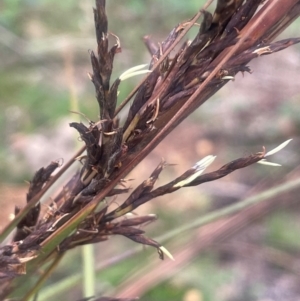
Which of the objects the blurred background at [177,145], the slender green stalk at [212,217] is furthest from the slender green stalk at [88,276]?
the blurred background at [177,145]

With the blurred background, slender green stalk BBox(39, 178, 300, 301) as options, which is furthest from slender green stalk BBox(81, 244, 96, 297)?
the blurred background

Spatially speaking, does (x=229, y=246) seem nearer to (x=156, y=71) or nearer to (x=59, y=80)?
(x=59, y=80)

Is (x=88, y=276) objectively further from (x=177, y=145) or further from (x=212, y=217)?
(x=177, y=145)

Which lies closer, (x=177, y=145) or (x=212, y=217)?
(x=212, y=217)

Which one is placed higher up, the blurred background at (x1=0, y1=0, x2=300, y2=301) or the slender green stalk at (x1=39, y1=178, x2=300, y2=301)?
the blurred background at (x1=0, y1=0, x2=300, y2=301)

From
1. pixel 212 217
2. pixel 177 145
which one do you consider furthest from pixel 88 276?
pixel 177 145

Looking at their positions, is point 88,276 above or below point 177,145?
below

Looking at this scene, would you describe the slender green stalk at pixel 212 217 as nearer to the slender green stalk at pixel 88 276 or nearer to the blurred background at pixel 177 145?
the slender green stalk at pixel 88 276

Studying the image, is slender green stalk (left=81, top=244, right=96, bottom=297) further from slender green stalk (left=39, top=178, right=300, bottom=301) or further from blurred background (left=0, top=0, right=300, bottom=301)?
blurred background (left=0, top=0, right=300, bottom=301)

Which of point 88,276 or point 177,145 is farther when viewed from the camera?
point 177,145
